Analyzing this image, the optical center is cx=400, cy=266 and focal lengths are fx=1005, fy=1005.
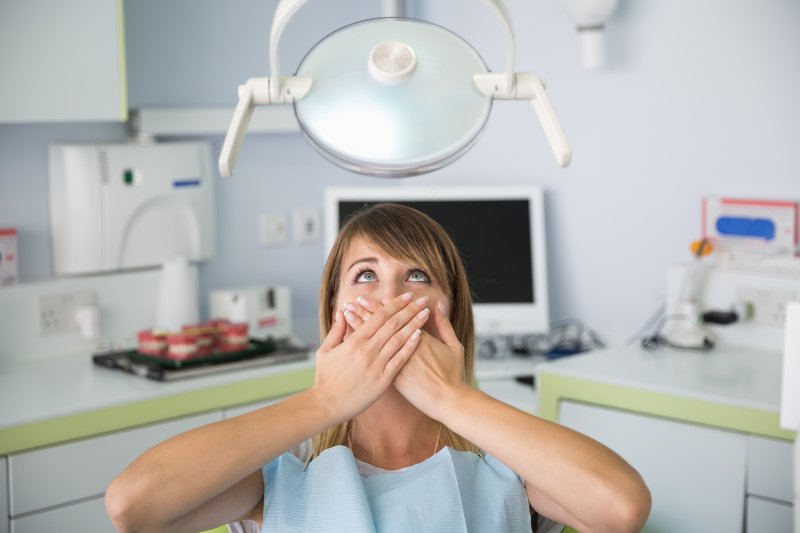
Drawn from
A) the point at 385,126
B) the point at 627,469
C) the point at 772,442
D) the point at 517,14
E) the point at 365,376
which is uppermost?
the point at 517,14

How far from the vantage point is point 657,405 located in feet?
7.79

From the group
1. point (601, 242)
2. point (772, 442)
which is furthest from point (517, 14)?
point (772, 442)

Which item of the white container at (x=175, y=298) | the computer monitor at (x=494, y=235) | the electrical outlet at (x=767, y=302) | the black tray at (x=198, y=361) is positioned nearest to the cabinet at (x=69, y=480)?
the black tray at (x=198, y=361)

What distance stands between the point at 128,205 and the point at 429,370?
183cm

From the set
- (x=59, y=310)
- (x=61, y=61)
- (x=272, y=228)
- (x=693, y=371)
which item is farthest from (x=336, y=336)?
(x=272, y=228)

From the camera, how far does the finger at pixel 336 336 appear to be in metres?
1.34

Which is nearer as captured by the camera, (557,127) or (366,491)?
(557,127)

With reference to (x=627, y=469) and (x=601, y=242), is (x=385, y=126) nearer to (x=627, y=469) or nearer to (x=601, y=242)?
(x=627, y=469)

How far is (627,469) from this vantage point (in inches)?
49.6

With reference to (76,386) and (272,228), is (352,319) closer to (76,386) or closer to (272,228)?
(76,386)

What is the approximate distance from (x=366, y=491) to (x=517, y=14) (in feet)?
7.42

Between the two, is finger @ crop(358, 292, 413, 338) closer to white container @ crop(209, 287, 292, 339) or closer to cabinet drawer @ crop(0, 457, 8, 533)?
cabinet drawer @ crop(0, 457, 8, 533)

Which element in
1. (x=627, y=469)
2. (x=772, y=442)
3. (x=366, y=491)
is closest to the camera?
(x=627, y=469)

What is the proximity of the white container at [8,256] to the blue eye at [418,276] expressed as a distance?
165 cm
